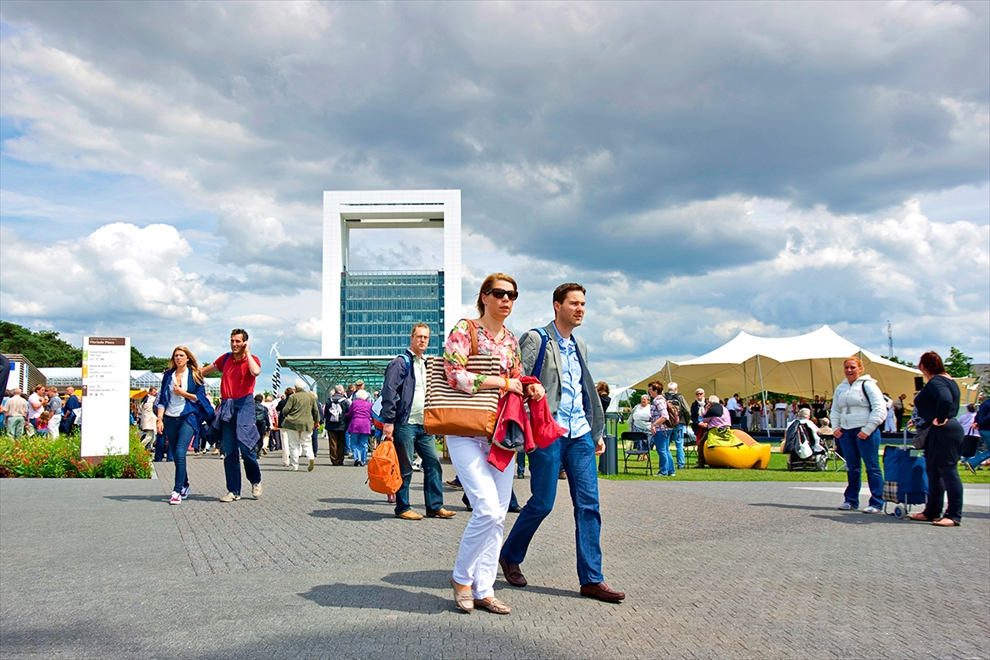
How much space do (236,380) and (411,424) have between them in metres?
Result: 2.30

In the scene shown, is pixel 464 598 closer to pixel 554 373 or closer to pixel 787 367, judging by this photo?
pixel 554 373

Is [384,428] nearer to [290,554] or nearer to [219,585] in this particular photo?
[290,554]

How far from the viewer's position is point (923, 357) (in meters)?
9.12

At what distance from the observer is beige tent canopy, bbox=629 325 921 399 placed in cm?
2934

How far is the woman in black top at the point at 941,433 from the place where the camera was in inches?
345

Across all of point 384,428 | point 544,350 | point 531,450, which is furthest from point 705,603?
point 384,428

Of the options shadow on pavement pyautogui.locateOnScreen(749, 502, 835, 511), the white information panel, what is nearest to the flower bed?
the white information panel

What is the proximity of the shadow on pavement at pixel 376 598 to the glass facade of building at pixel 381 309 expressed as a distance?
494 feet

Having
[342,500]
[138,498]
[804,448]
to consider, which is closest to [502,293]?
[342,500]

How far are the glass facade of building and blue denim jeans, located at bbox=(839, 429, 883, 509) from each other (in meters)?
146

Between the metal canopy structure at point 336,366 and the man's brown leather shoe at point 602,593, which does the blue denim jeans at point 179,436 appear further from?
the metal canopy structure at point 336,366

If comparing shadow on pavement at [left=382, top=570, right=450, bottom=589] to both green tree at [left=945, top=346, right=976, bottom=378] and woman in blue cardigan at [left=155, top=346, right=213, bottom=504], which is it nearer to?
woman in blue cardigan at [left=155, top=346, right=213, bottom=504]

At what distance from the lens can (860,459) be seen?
32.3 ft

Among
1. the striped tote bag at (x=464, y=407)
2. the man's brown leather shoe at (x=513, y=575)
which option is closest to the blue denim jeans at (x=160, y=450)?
the man's brown leather shoe at (x=513, y=575)
